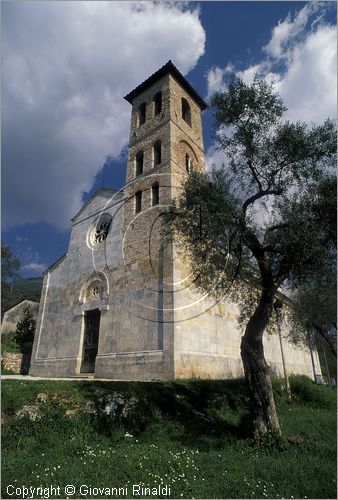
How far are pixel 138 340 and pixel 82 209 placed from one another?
12.2 meters

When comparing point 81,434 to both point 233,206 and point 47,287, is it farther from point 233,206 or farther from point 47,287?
point 47,287

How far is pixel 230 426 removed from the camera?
33.0 feet

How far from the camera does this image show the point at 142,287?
17.1 meters

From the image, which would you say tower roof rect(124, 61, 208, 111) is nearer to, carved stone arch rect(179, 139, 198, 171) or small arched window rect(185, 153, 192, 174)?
carved stone arch rect(179, 139, 198, 171)

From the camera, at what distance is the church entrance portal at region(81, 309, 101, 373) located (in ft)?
60.7

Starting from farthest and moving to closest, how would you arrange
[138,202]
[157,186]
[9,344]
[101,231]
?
[9,344] < [101,231] < [138,202] < [157,186]

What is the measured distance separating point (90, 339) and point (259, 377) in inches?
486

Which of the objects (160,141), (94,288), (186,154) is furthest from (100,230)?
(186,154)

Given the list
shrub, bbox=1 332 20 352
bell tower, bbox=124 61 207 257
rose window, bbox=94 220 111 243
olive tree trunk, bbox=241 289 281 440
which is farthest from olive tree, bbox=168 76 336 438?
shrub, bbox=1 332 20 352

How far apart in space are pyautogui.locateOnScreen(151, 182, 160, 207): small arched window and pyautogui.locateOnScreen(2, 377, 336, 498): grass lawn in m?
10.3

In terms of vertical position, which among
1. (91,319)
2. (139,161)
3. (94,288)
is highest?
(139,161)

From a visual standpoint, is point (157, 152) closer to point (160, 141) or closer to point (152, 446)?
point (160, 141)

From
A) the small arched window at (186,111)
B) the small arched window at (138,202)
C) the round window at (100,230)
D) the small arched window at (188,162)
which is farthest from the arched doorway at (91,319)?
the small arched window at (186,111)

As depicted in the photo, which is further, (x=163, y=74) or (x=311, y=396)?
(x=163, y=74)
